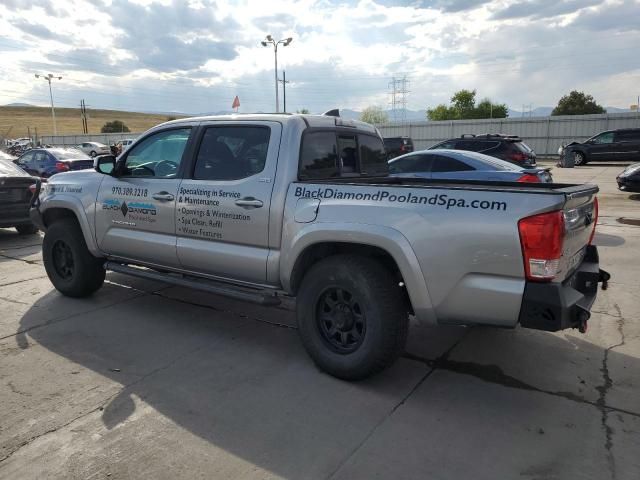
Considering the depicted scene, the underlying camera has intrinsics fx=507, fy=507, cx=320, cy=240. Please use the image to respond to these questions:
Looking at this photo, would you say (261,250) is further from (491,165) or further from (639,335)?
(491,165)

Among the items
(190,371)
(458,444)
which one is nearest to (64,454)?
(190,371)

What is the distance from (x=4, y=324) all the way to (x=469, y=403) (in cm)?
429

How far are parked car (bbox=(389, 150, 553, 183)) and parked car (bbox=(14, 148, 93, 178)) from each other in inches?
457

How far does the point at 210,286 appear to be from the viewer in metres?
4.31

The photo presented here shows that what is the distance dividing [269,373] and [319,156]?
5.85 ft

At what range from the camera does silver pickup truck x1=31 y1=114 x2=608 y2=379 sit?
9.74 feet

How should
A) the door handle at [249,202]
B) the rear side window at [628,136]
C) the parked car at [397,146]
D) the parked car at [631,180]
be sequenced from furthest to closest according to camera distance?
the parked car at [397,146], the rear side window at [628,136], the parked car at [631,180], the door handle at [249,202]

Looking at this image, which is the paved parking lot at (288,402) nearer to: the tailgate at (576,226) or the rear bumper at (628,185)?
the tailgate at (576,226)

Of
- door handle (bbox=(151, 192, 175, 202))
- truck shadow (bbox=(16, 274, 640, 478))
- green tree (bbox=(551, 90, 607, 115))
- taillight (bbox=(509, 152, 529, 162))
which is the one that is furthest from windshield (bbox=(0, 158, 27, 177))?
green tree (bbox=(551, 90, 607, 115))

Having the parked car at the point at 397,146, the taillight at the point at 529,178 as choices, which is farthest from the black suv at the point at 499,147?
the parked car at the point at 397,146

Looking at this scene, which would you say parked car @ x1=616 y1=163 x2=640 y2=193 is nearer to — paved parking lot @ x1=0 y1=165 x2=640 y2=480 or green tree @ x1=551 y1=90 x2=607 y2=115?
paved parking lot @ x1=0 y1=165 x2=640 y2=480

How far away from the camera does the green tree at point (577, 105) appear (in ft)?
228

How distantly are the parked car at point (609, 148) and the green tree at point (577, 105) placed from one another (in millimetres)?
50491

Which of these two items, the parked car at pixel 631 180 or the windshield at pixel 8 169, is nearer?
the windshield at pixel 8 169
